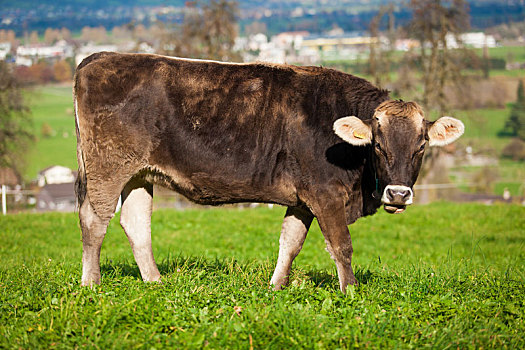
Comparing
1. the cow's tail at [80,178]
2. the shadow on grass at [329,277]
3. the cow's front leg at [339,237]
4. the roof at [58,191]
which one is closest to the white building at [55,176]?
the roof at [58,191]

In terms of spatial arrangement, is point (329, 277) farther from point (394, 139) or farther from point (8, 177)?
point (8, 177)

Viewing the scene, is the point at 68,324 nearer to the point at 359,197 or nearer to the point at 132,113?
the point at 132,113

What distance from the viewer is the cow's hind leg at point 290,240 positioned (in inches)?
314

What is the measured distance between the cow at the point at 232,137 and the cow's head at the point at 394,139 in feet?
0.12

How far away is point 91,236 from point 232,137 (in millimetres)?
2119

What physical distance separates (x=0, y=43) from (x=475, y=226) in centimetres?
2878

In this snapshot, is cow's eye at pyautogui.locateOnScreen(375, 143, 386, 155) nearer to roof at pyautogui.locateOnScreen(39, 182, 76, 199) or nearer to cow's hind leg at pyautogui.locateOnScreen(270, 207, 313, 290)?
cow's hind leg at pyautogui.locateOnScreen(270, 207, 313, 290)

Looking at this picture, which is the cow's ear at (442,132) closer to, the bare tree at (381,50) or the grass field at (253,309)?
the grass field at (253,309)

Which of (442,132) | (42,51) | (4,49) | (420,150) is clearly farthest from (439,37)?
(420,150)

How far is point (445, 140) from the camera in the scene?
7.25 m

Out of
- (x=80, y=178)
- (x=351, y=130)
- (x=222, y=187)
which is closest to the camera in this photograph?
(x=351, y=130)

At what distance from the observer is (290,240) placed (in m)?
8.04

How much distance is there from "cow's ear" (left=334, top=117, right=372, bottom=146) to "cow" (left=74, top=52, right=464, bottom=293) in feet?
0.43

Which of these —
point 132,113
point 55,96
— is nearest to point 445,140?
point 132,113
